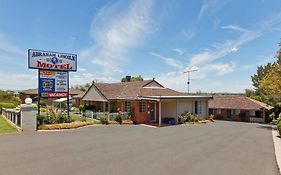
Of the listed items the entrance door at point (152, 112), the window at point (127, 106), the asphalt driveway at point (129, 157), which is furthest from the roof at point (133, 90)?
the asphalt driveway at point (129, 157)

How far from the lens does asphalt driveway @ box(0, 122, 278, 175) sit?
28.1ft

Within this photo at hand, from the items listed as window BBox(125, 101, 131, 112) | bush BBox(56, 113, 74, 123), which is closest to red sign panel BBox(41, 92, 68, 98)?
bush BBox(56, 113, 74, 123)

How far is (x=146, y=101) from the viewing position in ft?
83.1

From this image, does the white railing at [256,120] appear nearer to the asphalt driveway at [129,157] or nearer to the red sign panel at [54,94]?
the asphalt driveway at [129,157]

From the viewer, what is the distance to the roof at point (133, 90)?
87.2 ft

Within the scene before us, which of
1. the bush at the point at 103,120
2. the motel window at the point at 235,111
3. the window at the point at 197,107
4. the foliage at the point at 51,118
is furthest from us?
the motel window at the point at 235,111

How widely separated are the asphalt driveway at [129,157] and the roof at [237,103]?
22089 mm

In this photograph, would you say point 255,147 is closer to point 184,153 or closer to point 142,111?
point 184,153

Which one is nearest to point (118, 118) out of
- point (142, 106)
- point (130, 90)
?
point (142, 106)

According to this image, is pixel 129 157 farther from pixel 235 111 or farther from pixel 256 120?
pixel 235 111

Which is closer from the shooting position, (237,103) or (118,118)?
(118,118)

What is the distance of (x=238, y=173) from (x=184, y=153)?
3238 mm

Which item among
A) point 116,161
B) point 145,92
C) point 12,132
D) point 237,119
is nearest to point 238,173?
point 116,161

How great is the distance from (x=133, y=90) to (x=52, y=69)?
10409 millimetres
